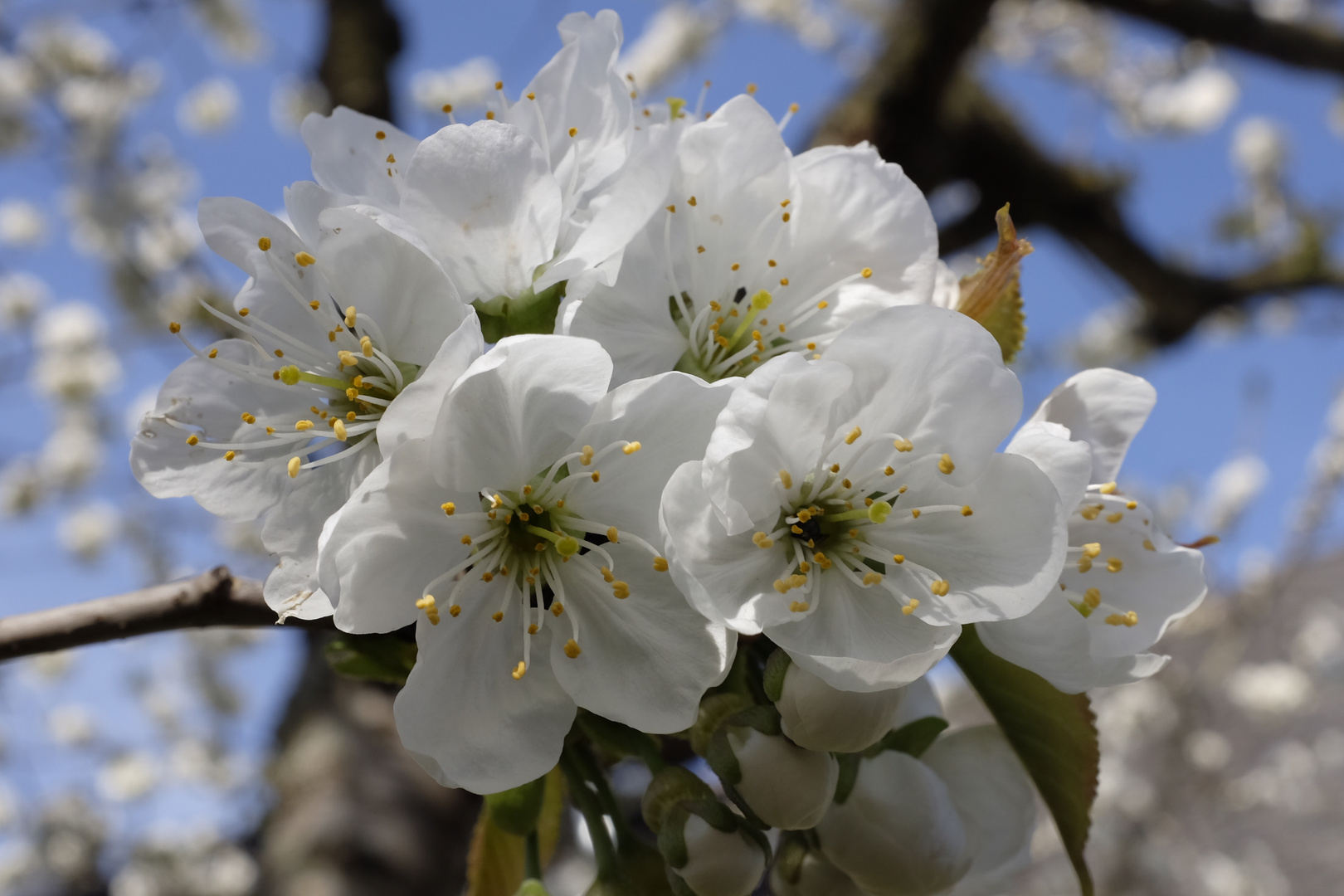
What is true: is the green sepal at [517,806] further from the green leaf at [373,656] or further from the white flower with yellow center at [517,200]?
the white flower with yellow center at [517,200]

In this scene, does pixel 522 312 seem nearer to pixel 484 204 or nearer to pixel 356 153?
pixel 484 204

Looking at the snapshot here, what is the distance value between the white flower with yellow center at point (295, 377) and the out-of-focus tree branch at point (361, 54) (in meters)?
2.62

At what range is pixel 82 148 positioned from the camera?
3732 millimetres

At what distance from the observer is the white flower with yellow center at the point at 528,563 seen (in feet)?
1.73

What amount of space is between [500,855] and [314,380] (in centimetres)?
41

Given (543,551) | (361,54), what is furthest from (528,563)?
(361,54)

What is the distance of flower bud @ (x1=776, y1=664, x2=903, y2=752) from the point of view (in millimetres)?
532

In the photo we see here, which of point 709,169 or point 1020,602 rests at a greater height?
point 709,169

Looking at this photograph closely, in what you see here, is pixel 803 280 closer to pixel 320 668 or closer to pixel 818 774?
pixel 818 774

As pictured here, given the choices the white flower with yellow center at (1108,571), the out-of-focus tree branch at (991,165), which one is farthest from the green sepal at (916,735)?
the out-of-focus tree branch at (991,165)

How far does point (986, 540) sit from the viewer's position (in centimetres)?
56

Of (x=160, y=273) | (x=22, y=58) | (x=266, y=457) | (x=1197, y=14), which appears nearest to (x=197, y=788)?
(x=160, y=273)

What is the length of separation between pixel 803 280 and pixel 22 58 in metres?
3.55

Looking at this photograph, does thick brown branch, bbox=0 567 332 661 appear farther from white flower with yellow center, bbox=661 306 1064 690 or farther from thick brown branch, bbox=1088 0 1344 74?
thick brown branch, bbox=1088 0 1344 74
